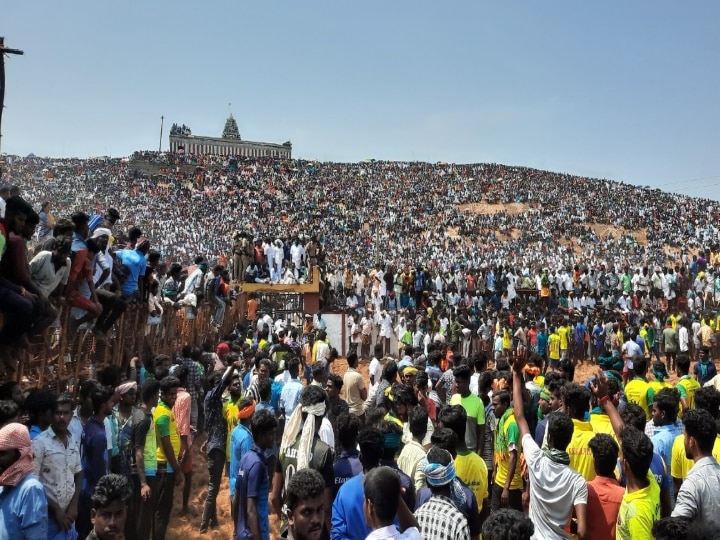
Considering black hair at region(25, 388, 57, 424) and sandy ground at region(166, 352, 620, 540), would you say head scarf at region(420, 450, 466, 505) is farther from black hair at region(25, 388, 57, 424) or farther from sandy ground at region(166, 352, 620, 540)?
sandy ground at region(166, 352, 620, 540)

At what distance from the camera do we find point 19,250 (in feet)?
16.2

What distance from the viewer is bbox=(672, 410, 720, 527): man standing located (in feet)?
9.98

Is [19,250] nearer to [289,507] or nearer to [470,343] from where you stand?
[289,507]

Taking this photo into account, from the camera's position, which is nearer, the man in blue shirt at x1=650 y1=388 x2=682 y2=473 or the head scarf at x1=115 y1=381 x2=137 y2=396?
the man in blue shirt at x1=650 y1=388 x2=682 y2=473

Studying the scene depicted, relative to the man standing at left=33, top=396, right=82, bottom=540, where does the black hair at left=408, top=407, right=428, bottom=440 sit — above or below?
above

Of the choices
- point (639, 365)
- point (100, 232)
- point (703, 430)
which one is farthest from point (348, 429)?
point (100, 232)

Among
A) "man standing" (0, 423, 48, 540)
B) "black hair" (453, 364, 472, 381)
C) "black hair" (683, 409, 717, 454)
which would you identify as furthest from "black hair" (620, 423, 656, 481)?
"man standing" (0, 423, 48, 540)

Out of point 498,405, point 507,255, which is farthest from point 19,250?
point 507,255

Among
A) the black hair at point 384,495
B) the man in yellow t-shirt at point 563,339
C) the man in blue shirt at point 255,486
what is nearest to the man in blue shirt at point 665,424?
the black hair at point 384,495

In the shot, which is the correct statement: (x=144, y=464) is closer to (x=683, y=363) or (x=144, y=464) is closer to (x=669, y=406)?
(x=669, y=406)

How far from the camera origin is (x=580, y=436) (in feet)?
13.4

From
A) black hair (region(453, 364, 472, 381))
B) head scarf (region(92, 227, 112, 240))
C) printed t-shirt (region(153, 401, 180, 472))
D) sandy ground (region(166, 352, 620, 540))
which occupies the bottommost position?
sandy ground (region(166, 352, 620, 540))

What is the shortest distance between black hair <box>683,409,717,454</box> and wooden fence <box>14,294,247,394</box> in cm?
507

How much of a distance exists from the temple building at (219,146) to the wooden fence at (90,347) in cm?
5573
